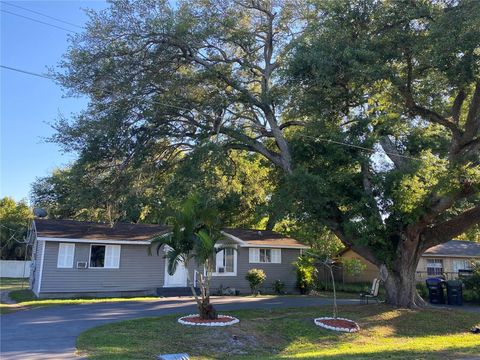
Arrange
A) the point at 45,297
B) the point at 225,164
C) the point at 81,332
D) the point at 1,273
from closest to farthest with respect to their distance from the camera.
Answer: the point at 81,332
the point at 225,164
the point at 45,297
the point at 1,273

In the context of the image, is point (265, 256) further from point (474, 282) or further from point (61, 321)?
point (61, 321)

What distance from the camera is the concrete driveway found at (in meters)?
9.70

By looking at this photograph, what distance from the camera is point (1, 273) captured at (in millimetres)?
38906

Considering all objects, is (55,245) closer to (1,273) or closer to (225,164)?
(225,164)

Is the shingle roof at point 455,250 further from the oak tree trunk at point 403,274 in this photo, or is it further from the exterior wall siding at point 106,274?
the exterior wall siding at point 106,274

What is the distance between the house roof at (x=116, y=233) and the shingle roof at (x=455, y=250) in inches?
426

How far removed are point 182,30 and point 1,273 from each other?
105ft

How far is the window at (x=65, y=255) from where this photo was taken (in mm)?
22031

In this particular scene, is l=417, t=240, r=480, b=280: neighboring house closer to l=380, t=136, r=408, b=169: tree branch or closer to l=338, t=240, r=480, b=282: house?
l=338, t=240, r=480, b=282: house

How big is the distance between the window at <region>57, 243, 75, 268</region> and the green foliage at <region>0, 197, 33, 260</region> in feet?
68.3

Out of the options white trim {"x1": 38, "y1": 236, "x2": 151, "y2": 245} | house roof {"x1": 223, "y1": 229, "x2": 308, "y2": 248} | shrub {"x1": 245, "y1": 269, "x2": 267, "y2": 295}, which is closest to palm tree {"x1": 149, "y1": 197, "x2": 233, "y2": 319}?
white trim {"x1": 38, "y1": 236, "x2": 151, "y2": 245}

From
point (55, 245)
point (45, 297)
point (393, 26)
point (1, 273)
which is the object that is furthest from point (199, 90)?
point (1, 273)

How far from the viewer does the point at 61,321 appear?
45.5 ft

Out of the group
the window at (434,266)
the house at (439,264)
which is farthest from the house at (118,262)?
the window at (434,266)
